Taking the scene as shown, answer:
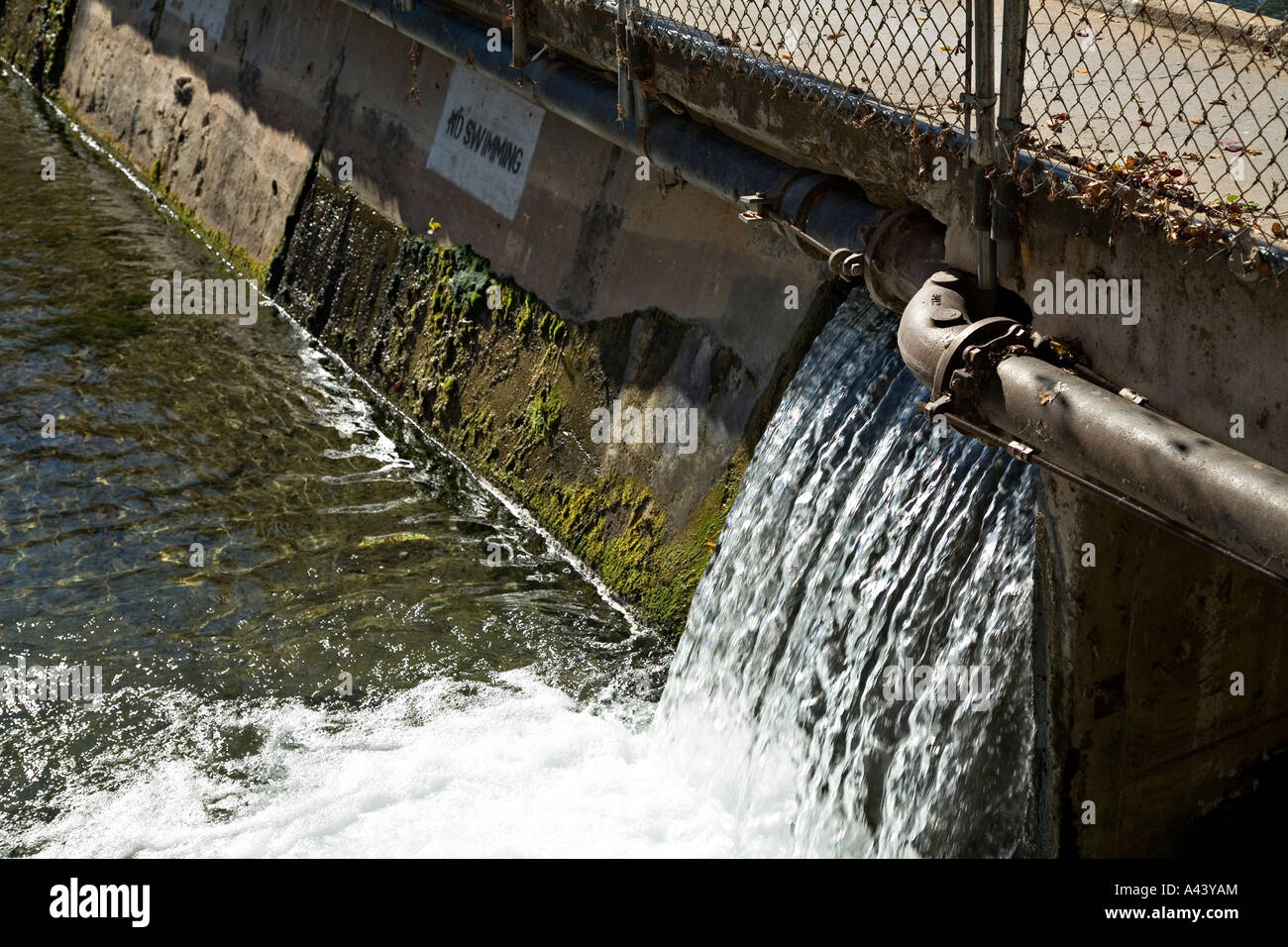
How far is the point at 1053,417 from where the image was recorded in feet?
14.8

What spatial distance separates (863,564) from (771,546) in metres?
0.67

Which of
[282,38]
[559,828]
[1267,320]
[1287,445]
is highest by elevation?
[282,38]

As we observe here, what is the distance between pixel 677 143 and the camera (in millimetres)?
7117

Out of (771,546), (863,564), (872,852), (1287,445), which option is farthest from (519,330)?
(1287,445)

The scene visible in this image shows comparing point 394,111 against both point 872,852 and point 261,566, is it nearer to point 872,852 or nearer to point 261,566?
point 261,566

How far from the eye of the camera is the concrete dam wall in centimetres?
477

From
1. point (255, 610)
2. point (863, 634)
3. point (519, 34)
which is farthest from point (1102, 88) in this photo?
point (255, 610)

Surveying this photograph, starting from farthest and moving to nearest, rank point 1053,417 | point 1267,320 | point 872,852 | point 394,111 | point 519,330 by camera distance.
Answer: point 394,111
point 519,330
point 872,852
point 1053,417
point 1267,320

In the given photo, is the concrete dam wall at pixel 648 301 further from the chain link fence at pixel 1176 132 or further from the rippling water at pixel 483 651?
the rippling water at pixel 483 651

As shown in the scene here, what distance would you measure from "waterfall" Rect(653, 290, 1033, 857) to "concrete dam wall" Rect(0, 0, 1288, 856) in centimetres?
24

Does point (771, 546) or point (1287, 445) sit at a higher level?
point (1287, 445)

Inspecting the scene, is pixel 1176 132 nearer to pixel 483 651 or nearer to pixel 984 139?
pixel 984 139

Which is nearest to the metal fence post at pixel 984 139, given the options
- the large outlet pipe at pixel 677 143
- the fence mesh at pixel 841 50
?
the fence mesh at pixel 841 50
